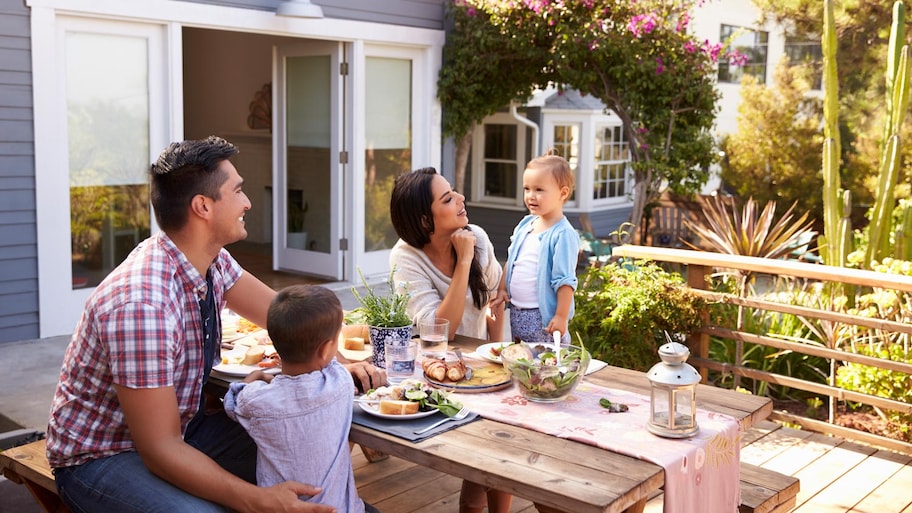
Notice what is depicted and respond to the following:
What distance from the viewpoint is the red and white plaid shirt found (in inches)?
82.8

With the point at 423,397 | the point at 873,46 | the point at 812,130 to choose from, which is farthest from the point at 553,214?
the point at 812,130

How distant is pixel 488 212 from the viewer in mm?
12312

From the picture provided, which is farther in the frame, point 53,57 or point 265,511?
point 53,57

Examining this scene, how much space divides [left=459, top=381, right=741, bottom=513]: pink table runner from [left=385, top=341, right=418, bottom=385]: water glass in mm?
193

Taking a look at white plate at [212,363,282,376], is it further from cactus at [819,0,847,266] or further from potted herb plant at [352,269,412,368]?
cactus at [819,0,847,266]

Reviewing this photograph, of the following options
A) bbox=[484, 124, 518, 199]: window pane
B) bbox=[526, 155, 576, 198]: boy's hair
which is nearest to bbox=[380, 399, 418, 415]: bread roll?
bbox=[526, 155, 576, 198]: boy's hair

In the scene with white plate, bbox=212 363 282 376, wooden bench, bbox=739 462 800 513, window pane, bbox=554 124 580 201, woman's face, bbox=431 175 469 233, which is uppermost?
window pane, bbox=554 124 580 201

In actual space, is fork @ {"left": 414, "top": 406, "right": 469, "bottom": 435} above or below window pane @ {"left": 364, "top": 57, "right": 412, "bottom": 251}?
below

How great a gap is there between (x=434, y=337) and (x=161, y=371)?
78 centimetres

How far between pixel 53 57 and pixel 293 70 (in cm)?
279

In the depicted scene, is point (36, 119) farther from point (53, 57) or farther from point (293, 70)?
point (293, 70)

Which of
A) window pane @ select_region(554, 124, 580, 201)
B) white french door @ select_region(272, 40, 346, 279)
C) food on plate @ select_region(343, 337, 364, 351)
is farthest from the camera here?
window pane @ select_region(554, 124, 580, 201)

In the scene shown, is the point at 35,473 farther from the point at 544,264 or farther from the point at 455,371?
the point at 544,264

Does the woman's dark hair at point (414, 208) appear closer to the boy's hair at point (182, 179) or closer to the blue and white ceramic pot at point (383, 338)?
the blue and white ceramic pot at point (383, 338)
